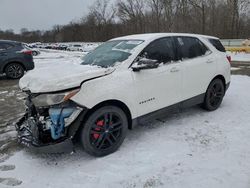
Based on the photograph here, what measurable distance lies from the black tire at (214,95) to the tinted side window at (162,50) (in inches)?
50.2

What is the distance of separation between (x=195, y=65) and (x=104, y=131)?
2323 mm

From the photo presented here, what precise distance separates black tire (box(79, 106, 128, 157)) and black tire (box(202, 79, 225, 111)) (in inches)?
89.2

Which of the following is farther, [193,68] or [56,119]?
[193,68]

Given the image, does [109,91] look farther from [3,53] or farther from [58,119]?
[3,53]

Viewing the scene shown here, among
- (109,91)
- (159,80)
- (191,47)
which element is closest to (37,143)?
(109,91)

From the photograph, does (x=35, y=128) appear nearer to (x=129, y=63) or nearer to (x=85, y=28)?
(x=129, y=63)

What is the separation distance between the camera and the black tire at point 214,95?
5770 millimetres

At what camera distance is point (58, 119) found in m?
3.66

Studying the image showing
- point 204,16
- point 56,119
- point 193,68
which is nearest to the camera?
point 56,119

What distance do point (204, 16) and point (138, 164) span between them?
42.4 m

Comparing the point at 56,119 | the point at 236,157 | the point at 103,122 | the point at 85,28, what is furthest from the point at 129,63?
the point at 85,28

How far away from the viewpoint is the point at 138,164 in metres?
3.85

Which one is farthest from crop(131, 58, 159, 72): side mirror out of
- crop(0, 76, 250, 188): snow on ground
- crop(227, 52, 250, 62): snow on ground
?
crop(227, 52, 250, 62): snow on ground

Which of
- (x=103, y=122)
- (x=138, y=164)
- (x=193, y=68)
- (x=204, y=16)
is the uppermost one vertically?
(x=204, y=16)
